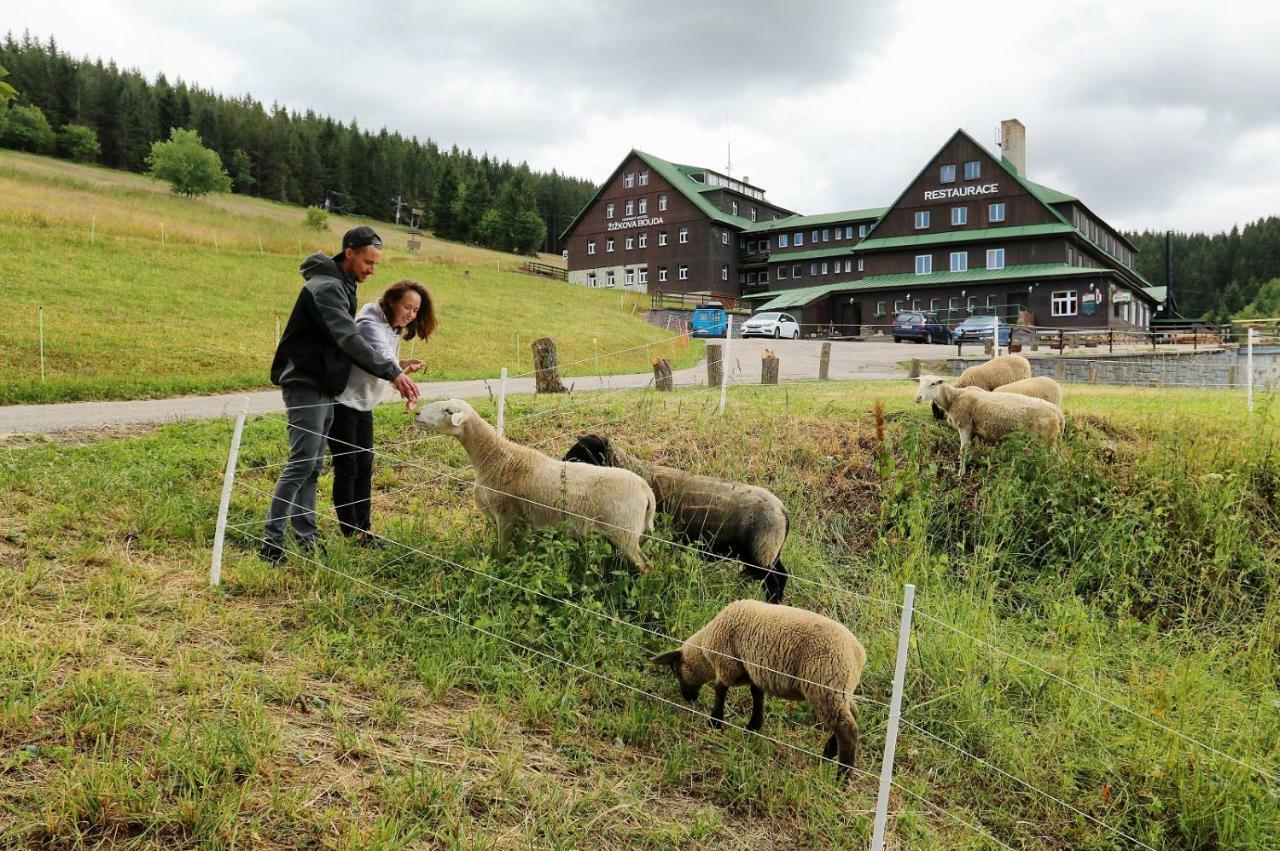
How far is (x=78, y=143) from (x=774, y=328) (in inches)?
3427

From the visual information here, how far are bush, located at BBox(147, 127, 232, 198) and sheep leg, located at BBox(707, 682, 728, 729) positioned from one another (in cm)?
7596

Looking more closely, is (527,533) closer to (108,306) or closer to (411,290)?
(411,290)

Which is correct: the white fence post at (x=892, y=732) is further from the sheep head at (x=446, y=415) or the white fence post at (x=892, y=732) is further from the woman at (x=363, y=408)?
the woman at (x=363, y=408)

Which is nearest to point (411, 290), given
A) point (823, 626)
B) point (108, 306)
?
point (823, 626)

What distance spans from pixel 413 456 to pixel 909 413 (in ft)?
21.6

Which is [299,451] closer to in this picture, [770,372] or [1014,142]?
[770,372]

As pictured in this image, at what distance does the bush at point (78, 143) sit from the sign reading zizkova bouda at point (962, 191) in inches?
3517

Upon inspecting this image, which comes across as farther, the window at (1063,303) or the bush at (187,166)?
the bush at (187,166)

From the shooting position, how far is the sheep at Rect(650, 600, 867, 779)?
418cm

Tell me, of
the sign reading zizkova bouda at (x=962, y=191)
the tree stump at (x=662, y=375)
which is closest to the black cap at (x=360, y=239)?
the tree stump at (x=662, y=375)

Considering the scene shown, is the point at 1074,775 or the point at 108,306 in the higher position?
the point at 108,306

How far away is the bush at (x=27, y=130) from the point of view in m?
81.0

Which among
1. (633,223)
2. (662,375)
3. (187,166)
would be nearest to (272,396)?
(662,375)

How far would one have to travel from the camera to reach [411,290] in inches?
246
